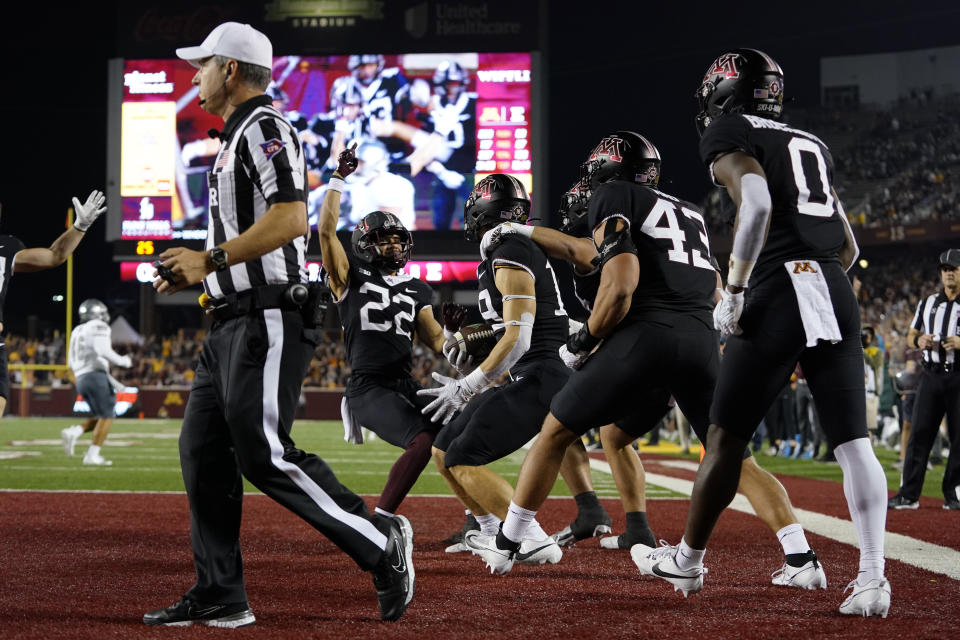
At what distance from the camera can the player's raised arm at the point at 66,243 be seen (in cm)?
588

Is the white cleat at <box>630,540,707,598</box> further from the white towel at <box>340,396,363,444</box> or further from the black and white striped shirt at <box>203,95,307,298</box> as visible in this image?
the white towel at <box>340,396,363,444</box>

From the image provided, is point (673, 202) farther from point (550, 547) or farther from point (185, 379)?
point (185, 379)

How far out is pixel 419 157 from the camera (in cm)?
2662

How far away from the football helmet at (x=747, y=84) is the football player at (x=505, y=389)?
1.32m

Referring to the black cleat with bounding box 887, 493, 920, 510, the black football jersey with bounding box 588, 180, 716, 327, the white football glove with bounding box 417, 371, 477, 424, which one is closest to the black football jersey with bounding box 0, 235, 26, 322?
the white football glove with bounding box 417, 371, 477, 424

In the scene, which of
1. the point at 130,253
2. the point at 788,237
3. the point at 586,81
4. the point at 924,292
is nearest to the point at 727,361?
the point at 788,237

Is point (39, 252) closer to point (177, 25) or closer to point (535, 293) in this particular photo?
point (535, 293)

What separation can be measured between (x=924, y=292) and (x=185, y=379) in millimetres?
21794

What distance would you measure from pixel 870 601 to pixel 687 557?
0.68 metres

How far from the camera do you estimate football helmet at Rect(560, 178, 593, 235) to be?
554 centimetres

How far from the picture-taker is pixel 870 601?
141 inches

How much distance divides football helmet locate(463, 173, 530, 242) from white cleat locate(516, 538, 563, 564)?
170 centimetres

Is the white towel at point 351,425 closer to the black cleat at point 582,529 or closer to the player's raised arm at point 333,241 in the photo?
the player's raised arm at point 333,241

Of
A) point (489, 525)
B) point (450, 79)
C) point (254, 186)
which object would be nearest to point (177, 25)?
point (450, 79)
